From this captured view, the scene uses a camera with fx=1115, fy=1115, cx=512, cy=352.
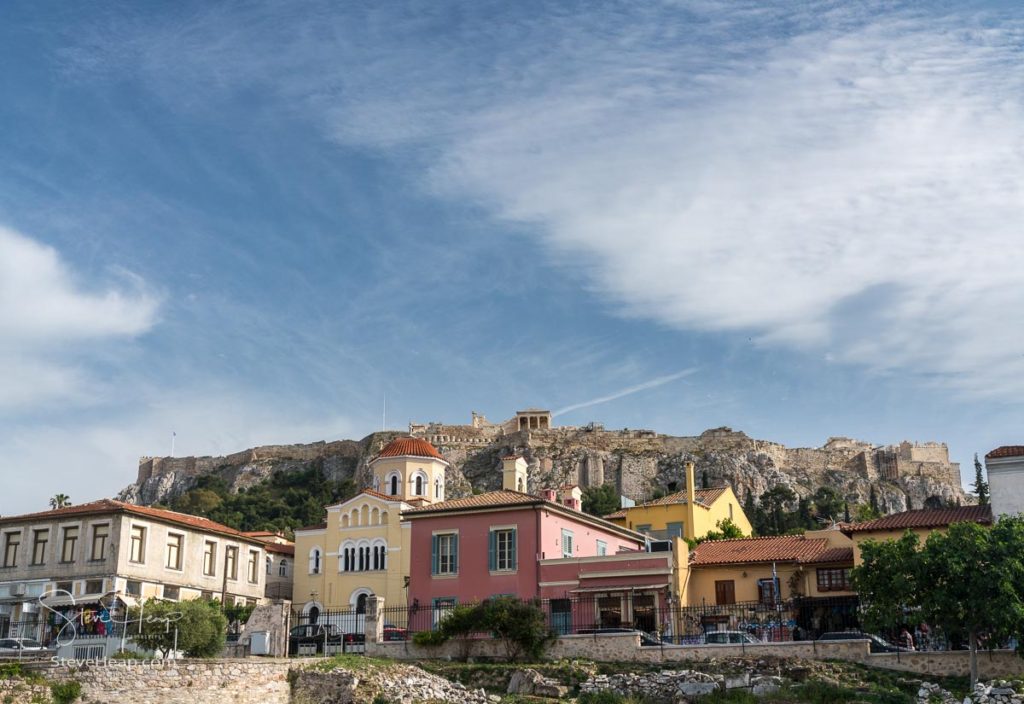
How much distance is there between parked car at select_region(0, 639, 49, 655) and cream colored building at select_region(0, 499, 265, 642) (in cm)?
432

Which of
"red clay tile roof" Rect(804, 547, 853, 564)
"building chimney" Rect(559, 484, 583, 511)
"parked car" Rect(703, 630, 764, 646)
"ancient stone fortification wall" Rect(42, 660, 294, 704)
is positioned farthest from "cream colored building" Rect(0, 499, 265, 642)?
"red clay tile roof" Rect(804, 547, 853, 564)

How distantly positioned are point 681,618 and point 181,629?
701 inches

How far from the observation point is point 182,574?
50.3 metres

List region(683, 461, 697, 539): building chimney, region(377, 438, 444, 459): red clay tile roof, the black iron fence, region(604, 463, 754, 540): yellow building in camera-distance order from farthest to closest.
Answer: region(377, 438, 444, 459): red clay tile roof, region(604, 463, 754, 540): yellow building, region(683, 461, 697, 539): building chimney, the black iron fence

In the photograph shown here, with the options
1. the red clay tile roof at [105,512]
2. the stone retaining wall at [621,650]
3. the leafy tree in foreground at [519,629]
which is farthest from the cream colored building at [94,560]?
the leafy tree in foreground at [519,629]

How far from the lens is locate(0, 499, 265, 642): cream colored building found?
152ft

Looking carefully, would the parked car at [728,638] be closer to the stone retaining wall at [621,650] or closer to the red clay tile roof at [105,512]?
the stone retaining wall at [621,650]

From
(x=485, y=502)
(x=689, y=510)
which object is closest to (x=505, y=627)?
(x=485, y=502)

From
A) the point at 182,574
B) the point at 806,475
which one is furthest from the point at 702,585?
the point at 806,475

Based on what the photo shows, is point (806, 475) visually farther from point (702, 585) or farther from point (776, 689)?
point (776, 689)

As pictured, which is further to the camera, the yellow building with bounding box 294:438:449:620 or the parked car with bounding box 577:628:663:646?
the yellow building with bounding box 294:438:449:620

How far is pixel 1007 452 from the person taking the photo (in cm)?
3991

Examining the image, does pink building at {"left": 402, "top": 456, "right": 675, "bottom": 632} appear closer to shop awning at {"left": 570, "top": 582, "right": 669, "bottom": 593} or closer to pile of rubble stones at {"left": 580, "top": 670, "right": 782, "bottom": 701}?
shop awning at {"left": 570, "top": 582, "right": 669, "bottom": 593}

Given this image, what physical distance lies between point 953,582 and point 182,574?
109ft
